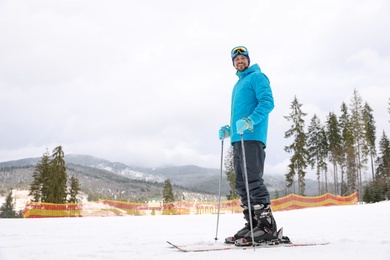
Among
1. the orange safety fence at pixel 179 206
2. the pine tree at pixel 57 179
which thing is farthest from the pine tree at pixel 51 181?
the orange safety fence at pixel 179 206

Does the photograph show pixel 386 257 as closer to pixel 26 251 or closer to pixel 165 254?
pixel 165 254

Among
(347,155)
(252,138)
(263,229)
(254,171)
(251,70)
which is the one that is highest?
(347,155)

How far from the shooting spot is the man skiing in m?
3.38

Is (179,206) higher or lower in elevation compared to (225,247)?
lower

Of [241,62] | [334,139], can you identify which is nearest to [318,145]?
[334,139]

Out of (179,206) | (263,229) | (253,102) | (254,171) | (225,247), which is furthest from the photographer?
(179,206)

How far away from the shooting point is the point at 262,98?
3643 millimetres

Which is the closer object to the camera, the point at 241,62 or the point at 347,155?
the point at 241,62

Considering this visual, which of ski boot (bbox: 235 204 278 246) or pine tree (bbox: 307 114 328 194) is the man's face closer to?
ski boot (bbox: 235 204 278 246)

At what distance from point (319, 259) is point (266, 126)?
1.81 m

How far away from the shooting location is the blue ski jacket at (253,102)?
3.59 metres

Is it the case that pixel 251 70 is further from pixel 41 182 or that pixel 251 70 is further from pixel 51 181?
pixel 41 182

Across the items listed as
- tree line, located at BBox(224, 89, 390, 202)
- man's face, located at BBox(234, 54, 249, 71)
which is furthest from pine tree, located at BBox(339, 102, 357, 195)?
man's face, located at BBox(234, 54, 249, 71)

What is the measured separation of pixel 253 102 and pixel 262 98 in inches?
8.2
